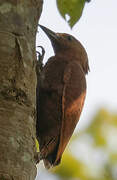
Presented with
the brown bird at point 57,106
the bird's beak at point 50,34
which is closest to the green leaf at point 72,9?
the brown bird at point 57,106

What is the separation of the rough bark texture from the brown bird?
1.32 metres

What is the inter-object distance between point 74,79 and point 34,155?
1.90 meters

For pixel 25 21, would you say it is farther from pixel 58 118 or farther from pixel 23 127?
pixel 58 118

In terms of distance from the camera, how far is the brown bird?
4023 millimetres

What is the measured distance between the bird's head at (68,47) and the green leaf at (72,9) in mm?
1526

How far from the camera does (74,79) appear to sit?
4.27 metres

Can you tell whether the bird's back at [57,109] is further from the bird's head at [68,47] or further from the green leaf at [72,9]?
the green leaf at [72,9]

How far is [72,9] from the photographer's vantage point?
334 cm

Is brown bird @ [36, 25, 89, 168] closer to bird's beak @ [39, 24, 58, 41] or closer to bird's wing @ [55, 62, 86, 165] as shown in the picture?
bird's wing @ [55, 62, 86, 165]

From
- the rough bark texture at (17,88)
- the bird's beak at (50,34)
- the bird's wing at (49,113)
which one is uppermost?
the rough bark texture at (17,88)

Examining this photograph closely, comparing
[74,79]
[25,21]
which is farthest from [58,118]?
[25,21]

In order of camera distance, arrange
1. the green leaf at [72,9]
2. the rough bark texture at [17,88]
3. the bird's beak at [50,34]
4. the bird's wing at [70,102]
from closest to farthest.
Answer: the rough bark texture at [17,88], the green leaf at [72,9], the bird's wing at [70,102], the bird's beak at [50,34]

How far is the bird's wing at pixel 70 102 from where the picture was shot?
4.00m

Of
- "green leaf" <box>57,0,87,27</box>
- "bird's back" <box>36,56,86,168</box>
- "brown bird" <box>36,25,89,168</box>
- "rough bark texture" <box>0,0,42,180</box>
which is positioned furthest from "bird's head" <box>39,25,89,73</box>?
"rough bark texture" <box>0,0,42,180</box>
